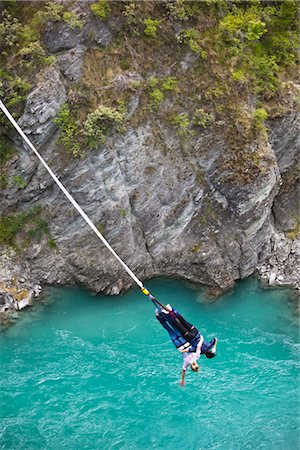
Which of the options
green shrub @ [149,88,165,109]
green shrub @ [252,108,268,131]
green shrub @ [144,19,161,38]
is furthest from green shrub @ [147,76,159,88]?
green shrub @ [252,108,268,131]

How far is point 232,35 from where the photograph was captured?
43.8 ft

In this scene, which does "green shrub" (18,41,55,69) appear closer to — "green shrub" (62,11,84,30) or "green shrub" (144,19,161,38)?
"green shrub" (62,11,84,30)

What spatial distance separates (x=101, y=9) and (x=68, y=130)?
3.18m

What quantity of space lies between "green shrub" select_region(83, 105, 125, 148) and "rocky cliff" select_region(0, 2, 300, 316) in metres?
0.15

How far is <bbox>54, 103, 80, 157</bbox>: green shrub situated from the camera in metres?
12.1

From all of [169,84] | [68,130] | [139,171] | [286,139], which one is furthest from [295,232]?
[68,130]

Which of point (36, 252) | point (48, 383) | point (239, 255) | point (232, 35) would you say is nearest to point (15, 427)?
point (48, 383)

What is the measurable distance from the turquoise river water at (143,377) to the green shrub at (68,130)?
13.2ft

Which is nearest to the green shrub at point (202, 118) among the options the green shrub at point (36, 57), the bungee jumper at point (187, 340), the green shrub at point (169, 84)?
the green shrub at point (169, 84)

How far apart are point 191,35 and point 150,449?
10413 mm

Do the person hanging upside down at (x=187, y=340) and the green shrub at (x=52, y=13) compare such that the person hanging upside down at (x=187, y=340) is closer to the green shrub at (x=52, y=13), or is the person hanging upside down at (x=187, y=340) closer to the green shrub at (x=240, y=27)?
the green shrub at (x=52, y=13)

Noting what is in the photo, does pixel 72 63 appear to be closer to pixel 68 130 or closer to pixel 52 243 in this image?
pixel 68 130

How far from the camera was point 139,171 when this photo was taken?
1305 cm

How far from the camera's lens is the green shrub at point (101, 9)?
39.7 ft
